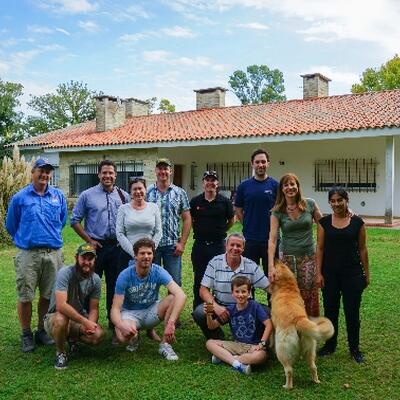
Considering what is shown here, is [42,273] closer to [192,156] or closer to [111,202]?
[111,202]

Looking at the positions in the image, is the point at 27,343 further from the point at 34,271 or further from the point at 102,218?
the point at 102,218

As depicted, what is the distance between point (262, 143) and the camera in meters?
18.2

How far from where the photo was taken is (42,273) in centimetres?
→ 494

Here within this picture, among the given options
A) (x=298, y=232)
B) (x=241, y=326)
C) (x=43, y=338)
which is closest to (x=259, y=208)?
(x=298, y=232)

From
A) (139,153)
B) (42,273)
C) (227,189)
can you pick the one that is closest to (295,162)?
(227,189)

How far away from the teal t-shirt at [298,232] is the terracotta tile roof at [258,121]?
34.5ft

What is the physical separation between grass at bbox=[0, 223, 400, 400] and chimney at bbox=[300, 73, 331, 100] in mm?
17545

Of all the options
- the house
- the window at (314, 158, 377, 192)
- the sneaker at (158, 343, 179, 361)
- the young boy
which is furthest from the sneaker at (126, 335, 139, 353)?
the window at (314, 158, 377, 192)

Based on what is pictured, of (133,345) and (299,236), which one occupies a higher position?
(299,236)

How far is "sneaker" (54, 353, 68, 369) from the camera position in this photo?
437 centimetres

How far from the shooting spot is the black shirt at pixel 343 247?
436 centimetres

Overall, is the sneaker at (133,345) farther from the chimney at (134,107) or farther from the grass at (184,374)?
the chimney at (134,107)

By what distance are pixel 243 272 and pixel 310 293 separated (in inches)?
25.2

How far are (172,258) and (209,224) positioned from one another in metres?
0.55
